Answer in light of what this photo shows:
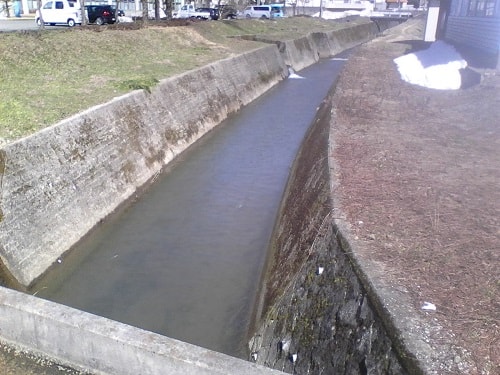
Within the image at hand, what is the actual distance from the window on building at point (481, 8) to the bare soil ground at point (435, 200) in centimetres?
618

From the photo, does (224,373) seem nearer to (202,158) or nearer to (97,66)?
(202,158)

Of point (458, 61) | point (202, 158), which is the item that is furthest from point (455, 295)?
point (458, 61)

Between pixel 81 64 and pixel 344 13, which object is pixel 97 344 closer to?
pixel 81 64

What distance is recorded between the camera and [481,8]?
19891 millimetres

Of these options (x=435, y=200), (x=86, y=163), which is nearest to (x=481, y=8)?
(x=435, y=200)

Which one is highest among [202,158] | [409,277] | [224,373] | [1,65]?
[1,65]

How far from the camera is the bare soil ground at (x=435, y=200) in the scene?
187 inches

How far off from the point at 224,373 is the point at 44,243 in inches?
225

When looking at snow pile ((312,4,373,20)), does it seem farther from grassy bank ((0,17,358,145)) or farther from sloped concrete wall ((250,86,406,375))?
sloped concrete wall ((250,86,406,375))

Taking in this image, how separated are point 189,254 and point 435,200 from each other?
4.79 metres

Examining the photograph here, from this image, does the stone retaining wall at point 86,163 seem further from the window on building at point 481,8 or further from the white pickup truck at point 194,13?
the white pickup truck at point 194,13

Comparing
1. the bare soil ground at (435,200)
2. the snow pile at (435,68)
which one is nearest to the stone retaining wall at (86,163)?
the bare soil ground at (435,200)

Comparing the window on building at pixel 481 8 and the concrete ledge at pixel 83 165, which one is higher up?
the window on building at pixel 481 8

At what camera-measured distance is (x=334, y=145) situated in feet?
32.4
